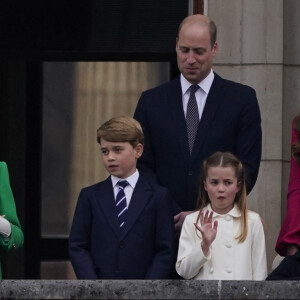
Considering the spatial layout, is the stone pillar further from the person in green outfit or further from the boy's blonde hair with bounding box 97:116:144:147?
the person in green outfit

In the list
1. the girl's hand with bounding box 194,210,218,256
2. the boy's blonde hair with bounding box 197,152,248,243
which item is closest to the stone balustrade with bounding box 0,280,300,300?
the girl's hand with bounding box 194,210,218,256

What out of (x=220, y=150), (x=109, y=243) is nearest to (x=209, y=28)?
(x=220, y=150)

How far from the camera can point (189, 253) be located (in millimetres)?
9766

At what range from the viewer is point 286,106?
42.6 ft

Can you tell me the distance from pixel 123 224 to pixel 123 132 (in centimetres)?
55

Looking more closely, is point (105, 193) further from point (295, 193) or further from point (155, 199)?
point (295, 193)

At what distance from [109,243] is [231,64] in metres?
3.23

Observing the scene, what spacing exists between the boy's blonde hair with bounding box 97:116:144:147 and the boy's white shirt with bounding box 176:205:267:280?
0.56 meters

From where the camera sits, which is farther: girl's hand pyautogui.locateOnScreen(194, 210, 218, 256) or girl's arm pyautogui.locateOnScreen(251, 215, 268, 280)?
girl's arm pyautogui.locateOnScreen(251, 215, 268, 280)

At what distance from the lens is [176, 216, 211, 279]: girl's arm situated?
383 inches

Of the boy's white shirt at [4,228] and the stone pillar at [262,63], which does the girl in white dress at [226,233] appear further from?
the stone pillar at [262,63]

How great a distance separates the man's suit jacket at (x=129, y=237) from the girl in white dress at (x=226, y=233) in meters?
0.17

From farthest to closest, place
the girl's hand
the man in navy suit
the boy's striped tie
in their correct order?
the man in navy suit, the boy's striped tie, the girl's hand

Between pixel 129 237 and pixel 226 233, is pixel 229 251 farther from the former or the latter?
pixel 129 237
